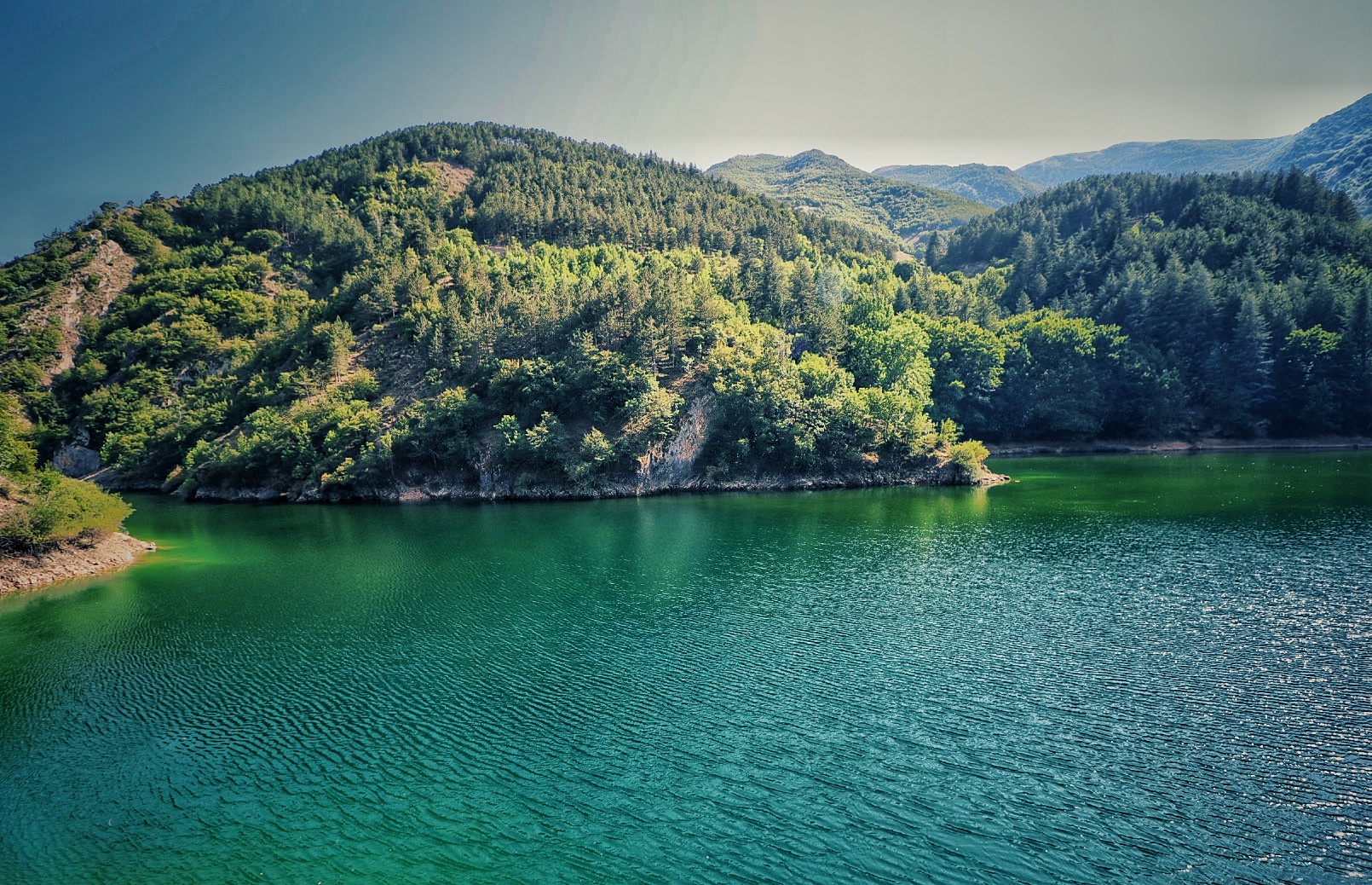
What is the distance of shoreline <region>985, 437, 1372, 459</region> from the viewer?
300 feet

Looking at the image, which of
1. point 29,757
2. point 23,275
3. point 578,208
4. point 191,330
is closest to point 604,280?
point 578,208

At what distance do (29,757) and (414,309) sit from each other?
7698 centimetres

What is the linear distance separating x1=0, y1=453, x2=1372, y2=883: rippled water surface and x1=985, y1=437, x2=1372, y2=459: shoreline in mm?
50929

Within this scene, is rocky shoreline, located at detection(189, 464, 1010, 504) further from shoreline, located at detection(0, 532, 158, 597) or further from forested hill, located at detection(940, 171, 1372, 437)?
forested hill, located at detection(940, 171, 1372, 437)

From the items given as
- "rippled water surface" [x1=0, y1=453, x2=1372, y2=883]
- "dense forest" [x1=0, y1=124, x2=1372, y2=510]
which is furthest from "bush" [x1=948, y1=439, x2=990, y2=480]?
"rippled water surface" [x1=0, y1=453, x2=1372, y2=883]

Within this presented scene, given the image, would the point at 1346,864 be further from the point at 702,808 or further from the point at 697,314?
the point at 697,314

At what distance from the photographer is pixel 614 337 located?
82438mm

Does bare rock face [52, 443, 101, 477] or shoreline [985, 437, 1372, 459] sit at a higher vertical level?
bare rock face [52, 443, 101, 477]

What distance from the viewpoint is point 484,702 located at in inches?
1056

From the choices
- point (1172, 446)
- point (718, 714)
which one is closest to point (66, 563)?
point (718, 714)

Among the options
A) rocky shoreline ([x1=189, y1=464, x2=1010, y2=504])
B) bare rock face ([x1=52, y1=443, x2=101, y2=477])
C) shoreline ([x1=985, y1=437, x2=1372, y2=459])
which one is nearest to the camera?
rocky shoreline ([x1=189, y1=464, x2=1010, y2=504])

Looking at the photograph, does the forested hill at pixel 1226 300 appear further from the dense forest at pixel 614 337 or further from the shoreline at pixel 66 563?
the shoreline at pixel 66 563

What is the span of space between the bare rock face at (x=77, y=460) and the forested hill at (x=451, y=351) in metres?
0.28

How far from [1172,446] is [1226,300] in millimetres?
25455
